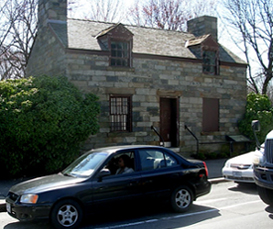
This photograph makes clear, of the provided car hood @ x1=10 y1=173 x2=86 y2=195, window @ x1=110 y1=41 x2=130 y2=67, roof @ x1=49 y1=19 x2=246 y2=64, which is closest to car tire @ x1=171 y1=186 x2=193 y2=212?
car hood @ x1=10 y1=173 x2=86 y2=195

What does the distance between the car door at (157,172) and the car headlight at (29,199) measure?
6.96 ft

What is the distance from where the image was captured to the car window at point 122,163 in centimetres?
730

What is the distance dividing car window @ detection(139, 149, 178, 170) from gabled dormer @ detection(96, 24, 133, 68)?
8212 mm

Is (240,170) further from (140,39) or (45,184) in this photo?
(140,39)

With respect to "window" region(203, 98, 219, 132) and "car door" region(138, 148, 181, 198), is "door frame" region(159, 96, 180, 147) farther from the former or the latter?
"car door" region(138, 148, 181, 198)

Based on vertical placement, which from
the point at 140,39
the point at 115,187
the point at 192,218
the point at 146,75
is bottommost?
the point at 192,218

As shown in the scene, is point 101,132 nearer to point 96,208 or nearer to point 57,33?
point 57,33

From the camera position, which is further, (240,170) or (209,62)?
(209,62)

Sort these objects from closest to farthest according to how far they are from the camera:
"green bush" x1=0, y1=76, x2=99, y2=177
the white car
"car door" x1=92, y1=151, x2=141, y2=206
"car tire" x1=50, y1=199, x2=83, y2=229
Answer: "car tire" x1=50, y1=199, x2=83, y2=229
"car door" x1=92, y1=151, x2=141, y2=206
the white car
"green bush" x1=0, y1=76, x2=99, y2=177

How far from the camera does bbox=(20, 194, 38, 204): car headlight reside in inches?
254

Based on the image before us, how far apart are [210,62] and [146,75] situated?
408 centimetres

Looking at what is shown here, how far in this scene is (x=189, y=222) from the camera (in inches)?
274

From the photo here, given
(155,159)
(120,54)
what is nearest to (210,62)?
(120,54)

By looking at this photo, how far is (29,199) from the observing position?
6523 millimetres
